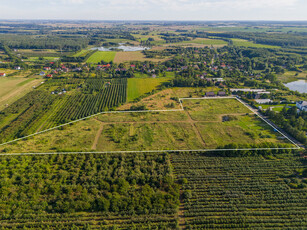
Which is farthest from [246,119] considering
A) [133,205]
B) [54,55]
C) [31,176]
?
[54,55]

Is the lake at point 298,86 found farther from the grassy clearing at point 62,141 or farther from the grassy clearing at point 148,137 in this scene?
the grassy clearing at point 62,141

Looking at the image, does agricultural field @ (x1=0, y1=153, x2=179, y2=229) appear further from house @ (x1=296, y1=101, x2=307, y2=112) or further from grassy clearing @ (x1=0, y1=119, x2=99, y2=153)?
house @ (x1=296, y1=101, x2=307, y2=112)

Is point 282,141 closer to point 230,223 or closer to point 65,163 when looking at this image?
point 230,223

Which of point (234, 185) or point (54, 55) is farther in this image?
point (54, 55)

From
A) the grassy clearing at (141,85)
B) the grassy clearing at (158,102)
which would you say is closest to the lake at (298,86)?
the grassy clearing at (158,102)

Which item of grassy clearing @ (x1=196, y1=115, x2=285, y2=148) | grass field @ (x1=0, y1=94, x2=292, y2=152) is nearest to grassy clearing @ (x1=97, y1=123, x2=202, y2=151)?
grass field @ (x1=0, y1=94, x2=292, y2=152)

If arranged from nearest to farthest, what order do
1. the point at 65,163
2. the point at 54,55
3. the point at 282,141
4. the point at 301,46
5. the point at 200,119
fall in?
the point at 65,163, the point at 282,141, the point at 200,119, the point at 54,55, the point at 301,46
